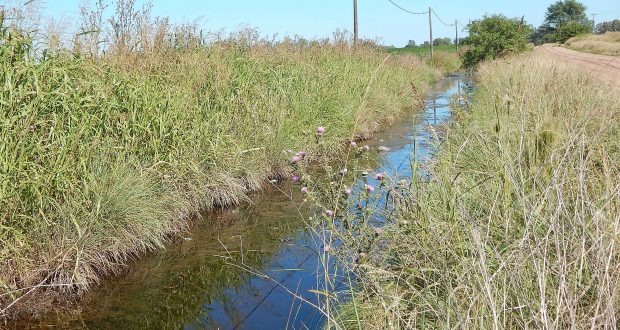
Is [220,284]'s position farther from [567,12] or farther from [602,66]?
[567,12]

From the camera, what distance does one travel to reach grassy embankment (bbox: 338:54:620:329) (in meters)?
2.08

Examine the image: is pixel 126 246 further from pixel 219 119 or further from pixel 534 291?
pixel 534 291

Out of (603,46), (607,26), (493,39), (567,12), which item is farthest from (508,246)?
(607,26)

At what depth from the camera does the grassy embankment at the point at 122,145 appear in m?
4.06

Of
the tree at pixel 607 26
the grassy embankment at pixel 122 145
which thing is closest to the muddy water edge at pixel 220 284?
the grassy embankment at pixel 122 145

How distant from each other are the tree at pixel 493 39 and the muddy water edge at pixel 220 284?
23.0 meters

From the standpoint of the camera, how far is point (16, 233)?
386 centimetres

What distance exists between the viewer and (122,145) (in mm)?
5305

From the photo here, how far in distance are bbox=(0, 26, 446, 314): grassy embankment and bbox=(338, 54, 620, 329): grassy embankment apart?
0.78 meters

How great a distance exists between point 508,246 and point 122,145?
3946mm

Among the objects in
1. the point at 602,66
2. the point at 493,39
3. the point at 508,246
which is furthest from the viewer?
the point at 493,39

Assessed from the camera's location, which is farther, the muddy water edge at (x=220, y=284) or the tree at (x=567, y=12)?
the tree at (x=567, y=12)

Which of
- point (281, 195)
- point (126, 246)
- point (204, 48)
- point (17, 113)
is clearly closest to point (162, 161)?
point (126, 246)

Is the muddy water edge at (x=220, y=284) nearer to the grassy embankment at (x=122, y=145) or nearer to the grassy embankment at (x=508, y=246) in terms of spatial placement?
the grassy embankment at (x=122, y=145)
